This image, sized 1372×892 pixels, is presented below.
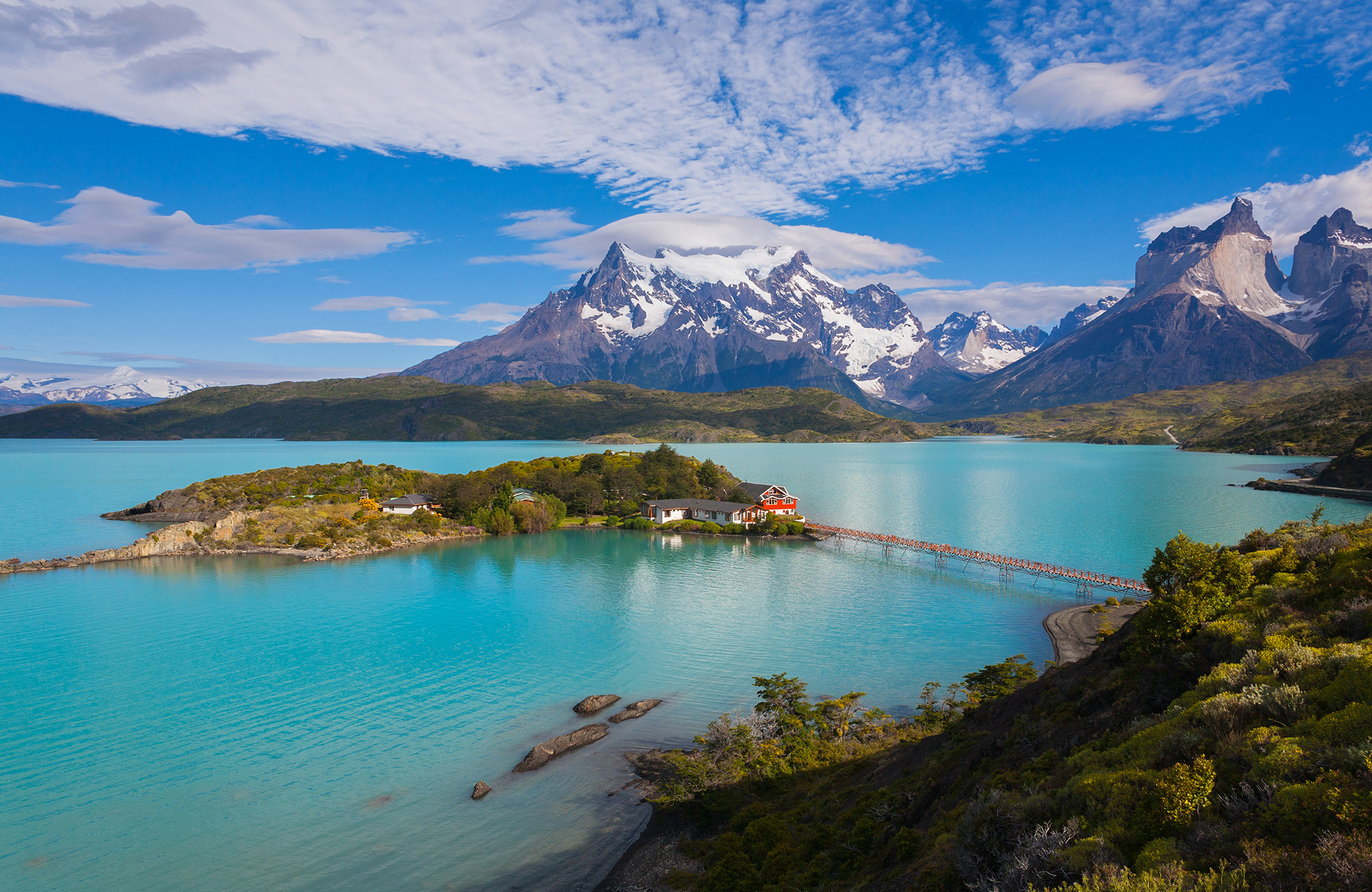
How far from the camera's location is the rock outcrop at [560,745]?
2794cm

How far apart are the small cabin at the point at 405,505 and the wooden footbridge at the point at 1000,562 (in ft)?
175

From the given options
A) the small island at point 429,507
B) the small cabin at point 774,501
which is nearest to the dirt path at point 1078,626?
the small island at point 429,507

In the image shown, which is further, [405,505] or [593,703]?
[405,505]

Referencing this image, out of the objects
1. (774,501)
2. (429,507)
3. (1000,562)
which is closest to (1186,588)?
(1000,562)

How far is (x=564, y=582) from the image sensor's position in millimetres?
63656

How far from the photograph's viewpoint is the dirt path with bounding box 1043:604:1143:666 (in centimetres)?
3919

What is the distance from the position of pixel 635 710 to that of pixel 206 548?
67650mm

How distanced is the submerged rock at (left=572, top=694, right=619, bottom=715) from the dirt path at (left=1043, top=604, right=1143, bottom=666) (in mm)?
24755

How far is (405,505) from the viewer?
92500 mm

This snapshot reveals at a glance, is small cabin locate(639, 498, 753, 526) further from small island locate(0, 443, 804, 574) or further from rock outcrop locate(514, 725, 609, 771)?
rock outcrop locate(514, 725, 609, 771)

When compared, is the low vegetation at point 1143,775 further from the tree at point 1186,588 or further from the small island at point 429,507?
the small island at point 429,507

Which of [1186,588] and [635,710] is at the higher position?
[1186,588]

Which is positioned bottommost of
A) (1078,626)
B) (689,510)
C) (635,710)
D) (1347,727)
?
(635,710)

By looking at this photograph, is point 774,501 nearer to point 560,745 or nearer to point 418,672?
point 418,672
